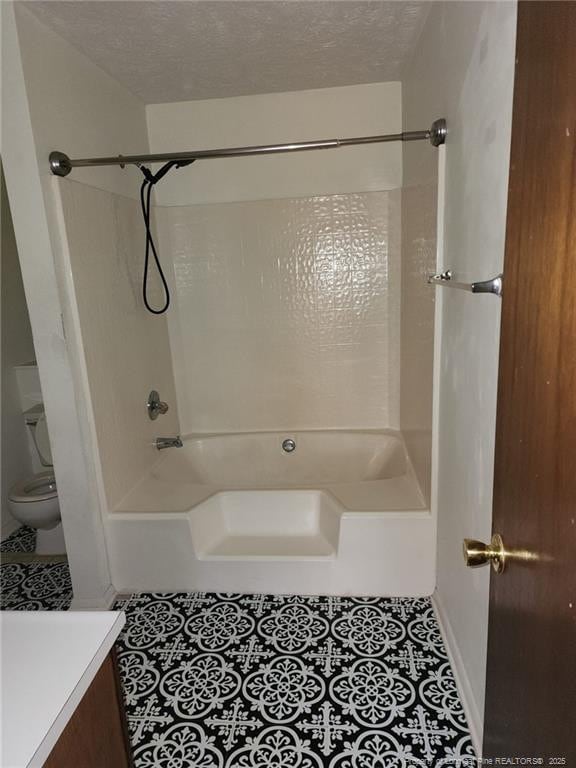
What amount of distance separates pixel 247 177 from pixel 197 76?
1.96 feet

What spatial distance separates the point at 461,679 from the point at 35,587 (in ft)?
6.48

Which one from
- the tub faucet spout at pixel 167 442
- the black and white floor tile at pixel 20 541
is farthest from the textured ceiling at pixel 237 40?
the black and white floor tile at pixel 20 541

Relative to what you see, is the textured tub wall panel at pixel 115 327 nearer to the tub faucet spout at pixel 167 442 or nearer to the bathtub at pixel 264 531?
the tub faucet spout at pixel 167 442

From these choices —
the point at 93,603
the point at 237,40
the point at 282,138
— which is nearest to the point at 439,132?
the point at 237,40

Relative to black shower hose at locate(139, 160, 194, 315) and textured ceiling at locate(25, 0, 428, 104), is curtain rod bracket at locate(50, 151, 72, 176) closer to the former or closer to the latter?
textured ceiling at locate(25, 0, 428, 104)

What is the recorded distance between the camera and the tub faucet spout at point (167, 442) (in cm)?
284

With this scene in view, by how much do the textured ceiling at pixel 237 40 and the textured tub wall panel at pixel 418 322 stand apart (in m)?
0.63

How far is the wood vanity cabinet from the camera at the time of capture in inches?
30.9

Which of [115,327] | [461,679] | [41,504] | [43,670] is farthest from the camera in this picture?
[41,504]

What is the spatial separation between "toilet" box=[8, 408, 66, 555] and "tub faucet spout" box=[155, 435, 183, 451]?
1.86ft

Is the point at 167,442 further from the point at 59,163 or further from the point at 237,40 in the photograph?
the point at 237,40

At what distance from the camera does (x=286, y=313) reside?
10.0 ft

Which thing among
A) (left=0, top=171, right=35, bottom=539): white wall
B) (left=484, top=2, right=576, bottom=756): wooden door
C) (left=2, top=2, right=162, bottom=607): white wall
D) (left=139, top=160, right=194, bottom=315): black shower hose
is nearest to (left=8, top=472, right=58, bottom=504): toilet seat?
(left=0, top=171, right=35, bottom=539): white wall

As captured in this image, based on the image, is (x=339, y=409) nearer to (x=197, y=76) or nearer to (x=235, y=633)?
(x=235, y=633)
